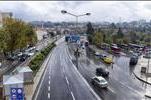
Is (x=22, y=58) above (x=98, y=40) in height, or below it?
below

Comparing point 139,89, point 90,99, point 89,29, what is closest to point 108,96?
point 90,99

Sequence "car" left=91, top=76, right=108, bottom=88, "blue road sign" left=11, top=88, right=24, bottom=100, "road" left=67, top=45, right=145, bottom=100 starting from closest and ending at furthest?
"blue road sign" left=11, top=88, right=24, bottom=100, "road" left=67, top=45, right=145, bottom=100, "car" left=91, top=76, right=108, bottom=88

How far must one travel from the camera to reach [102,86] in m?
37.7

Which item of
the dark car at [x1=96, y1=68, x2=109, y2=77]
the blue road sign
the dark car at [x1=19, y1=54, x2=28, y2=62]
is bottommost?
the dark car at [x1=19, y1=54, x2=28, y2=62]

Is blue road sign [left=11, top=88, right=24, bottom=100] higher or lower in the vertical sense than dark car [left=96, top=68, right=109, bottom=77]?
higher

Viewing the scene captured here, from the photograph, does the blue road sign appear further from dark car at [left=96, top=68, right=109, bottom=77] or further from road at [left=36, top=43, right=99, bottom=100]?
dark car at [left=96, top=68, right=109, bottom=77]

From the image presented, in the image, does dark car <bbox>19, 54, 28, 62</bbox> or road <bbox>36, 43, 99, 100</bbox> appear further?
dark car <bbox>19, 54, 28, 62</bbox>

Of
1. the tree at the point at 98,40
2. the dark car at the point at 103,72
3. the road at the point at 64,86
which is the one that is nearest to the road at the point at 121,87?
the dark car at the point at 103,72

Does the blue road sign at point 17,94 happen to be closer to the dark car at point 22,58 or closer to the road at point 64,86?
the road at point 64,86

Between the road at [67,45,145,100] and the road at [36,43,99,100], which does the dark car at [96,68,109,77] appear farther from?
the road at [36,43,99,100]

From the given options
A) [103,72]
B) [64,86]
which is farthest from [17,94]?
[103,72]

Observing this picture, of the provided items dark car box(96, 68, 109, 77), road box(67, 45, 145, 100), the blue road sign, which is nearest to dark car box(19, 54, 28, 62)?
road box(67, 45, 145, 100)

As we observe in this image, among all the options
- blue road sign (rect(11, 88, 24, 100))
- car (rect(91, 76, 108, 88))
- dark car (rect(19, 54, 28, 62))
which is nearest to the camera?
A: blue road sign (rect(11, 88, 24, 100))

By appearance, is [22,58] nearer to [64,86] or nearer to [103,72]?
[103,72]
